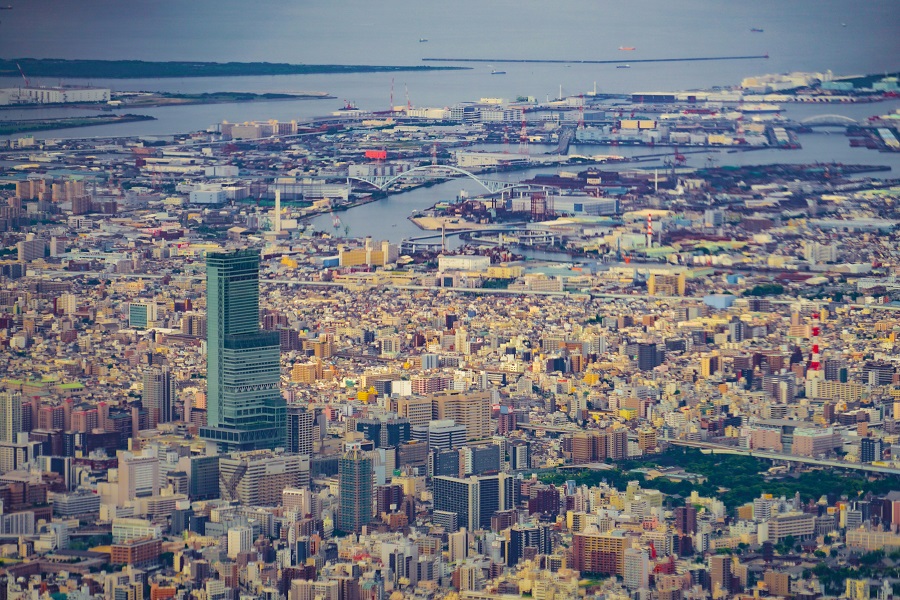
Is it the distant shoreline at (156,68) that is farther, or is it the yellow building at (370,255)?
the distant shoreline at (156,68)

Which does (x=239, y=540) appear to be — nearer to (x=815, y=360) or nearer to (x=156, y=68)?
(x=815, y=360)

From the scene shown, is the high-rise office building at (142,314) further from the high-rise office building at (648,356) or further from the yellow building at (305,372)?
the high-rise office building at (648,356)

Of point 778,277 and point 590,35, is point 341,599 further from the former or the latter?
point 590,35

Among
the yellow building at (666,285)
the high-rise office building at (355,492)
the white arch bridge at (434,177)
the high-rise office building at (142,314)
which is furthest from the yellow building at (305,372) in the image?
the white arch bridge at (434,177)

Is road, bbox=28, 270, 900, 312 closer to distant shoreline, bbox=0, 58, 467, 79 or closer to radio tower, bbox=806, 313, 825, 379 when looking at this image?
radio tower, bbox=806, 313, 825, 379

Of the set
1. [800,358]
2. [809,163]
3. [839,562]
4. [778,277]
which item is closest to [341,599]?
[839,562]

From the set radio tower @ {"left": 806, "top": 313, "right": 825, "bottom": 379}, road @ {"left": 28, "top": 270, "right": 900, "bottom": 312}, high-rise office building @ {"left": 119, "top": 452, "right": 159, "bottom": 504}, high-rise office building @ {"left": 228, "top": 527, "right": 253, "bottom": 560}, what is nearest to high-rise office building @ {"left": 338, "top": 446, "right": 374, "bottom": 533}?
high-rise office building @ {"left": 228, "top": 527, "right": 253, "bottom": 560}
